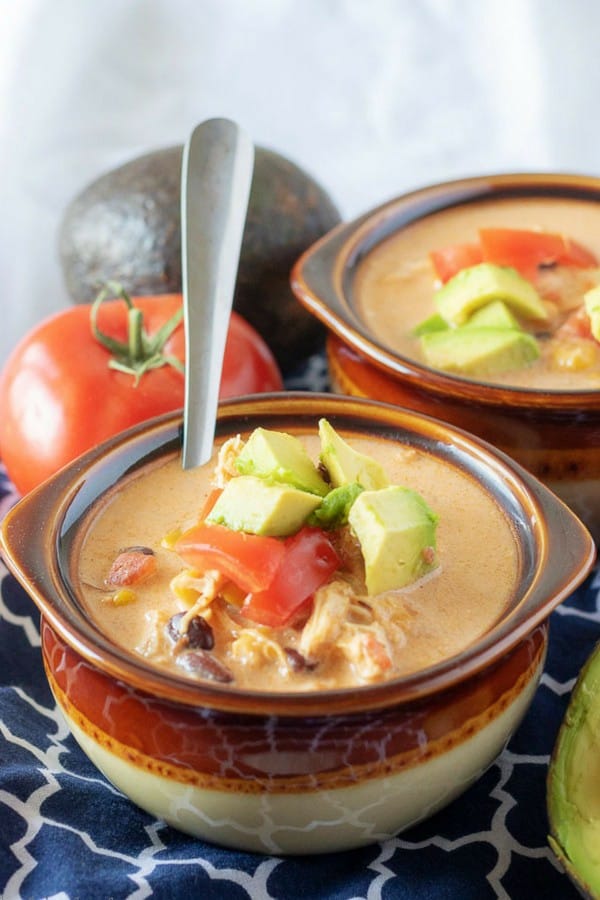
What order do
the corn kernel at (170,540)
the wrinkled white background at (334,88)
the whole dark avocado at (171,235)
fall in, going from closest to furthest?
the corn kernel at (170,540)
the whole dark avocado at (171,235)
the wrinkled white background at (334,88)

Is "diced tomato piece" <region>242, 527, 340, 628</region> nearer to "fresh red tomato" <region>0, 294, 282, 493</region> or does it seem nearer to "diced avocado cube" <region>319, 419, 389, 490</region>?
"diced avocado cube" <region>319, 419, 389, 490</region>

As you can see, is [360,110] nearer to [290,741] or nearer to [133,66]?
[133,66]

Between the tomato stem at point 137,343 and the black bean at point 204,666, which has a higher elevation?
the black bean at point 204,666

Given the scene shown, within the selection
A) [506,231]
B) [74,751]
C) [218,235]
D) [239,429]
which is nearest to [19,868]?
[74,751]

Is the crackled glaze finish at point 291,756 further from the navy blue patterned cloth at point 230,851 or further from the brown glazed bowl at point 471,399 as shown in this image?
the brown glazed bowl at point 471,399

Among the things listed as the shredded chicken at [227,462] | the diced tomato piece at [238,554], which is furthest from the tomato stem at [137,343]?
the diced tomato piece at [238,554]

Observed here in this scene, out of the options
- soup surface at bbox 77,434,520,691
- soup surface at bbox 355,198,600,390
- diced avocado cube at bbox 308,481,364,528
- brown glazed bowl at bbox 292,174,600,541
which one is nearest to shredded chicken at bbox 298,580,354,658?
soup surface at bbox 77,434,520,691
